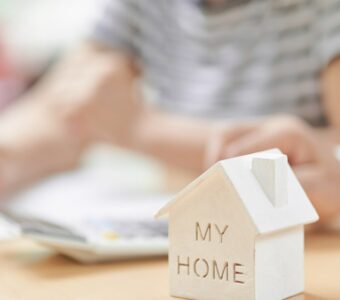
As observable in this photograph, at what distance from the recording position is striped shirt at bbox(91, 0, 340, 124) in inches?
42.0

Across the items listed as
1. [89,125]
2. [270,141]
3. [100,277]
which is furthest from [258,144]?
[89,125]

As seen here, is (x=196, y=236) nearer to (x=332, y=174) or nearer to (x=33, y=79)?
(x=332, y=174)

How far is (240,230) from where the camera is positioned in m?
0.45

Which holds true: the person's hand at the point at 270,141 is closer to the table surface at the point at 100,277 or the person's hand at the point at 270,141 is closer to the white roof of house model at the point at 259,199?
the table surface at the point at 100,277

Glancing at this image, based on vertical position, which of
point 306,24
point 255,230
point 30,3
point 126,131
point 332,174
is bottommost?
point 255,230

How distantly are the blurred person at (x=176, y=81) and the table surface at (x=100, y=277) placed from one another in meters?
0.37

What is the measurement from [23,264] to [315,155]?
27cm

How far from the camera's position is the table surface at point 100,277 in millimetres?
513

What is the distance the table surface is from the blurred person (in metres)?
0.37

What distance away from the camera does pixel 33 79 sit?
5.35ft

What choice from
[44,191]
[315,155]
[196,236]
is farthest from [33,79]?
[196,236]

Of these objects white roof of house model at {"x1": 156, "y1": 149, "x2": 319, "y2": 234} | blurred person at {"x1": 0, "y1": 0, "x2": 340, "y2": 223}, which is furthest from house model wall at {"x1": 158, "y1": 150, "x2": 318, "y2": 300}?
blurred person at {"x1": 0, "y1": 0, "x2": 340, "y2": 223}

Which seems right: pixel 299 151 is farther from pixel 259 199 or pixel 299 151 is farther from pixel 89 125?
pixel 89 125

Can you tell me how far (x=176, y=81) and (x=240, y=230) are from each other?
0.79m
